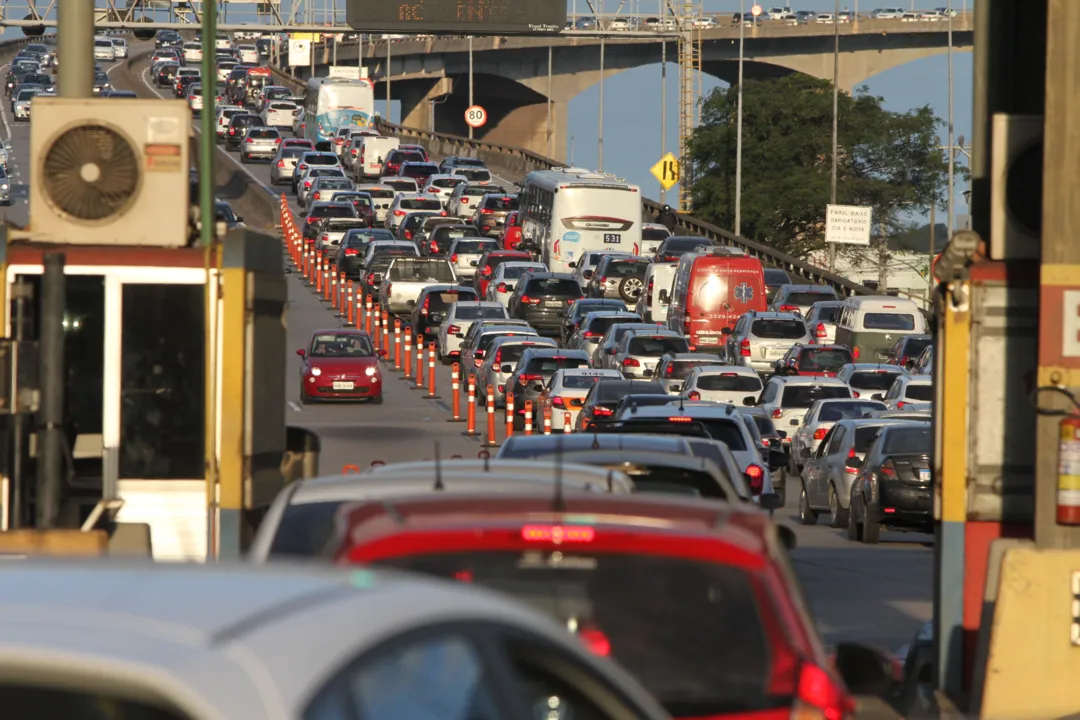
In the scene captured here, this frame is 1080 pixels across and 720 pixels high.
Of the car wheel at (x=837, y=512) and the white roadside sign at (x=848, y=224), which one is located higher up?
the white roadside sign at (x=848, y=224)

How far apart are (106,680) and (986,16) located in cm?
1103

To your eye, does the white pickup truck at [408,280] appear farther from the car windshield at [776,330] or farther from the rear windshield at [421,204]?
the rear windshield at [421,204]

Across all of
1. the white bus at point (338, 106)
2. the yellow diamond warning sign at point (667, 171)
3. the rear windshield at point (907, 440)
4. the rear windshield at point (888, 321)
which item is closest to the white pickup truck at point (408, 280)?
the rear windshield at point (888, 321)

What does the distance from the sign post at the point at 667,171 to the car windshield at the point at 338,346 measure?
166ft

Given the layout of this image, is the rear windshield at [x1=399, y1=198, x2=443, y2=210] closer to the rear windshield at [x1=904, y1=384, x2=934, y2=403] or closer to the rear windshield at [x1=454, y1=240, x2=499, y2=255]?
the rear windshield at [x1=454, y1=240, x2=499, y2=255]

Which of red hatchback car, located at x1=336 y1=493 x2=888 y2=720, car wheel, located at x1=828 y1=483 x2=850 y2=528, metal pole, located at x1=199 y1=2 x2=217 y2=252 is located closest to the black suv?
car wheel, located at x1=828 y1=483 x2=850 y2=528

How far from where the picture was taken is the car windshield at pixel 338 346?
139 ft

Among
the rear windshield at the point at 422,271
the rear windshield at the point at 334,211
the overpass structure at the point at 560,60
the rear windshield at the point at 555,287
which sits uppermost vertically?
the overpass structure at the point at 560,60

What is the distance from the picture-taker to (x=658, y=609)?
18.7 feet

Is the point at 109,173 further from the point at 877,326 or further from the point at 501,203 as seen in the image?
the point at 501,203

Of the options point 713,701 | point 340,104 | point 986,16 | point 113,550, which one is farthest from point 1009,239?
point 340,104

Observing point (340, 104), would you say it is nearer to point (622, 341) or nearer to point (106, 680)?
point (622, 341)

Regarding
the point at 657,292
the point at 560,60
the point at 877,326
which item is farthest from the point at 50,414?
the point at 560,60

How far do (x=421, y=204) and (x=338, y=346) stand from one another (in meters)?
34.3
